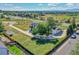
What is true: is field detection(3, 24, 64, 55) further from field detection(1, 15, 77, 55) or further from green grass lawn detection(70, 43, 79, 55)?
green grass lawn detection(70, 43, 79, 55)

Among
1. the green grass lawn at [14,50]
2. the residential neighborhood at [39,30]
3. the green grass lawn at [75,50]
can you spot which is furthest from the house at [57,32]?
the green grass lawn at [14,50]

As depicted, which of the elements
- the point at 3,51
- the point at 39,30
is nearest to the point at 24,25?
the point at 39,30

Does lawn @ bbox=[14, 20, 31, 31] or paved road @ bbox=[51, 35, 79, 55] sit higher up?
lawn @ bbox=[14, 20, 31, 31]

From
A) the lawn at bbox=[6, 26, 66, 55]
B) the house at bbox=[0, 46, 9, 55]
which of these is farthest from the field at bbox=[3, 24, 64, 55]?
the house at bbox=[0, 46, 9, 55]

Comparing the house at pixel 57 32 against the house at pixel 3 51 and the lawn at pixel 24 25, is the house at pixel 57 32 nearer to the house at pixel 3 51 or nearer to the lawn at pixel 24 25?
the lawn at pixel 24 25

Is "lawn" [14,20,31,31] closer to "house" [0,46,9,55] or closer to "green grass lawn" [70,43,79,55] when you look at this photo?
"house" [0,46,9,55]

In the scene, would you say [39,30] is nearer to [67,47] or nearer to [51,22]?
[51,22]

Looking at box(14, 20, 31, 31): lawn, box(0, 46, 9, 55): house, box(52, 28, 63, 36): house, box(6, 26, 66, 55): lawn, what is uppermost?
box(14, 20, 31, 31): lawn
